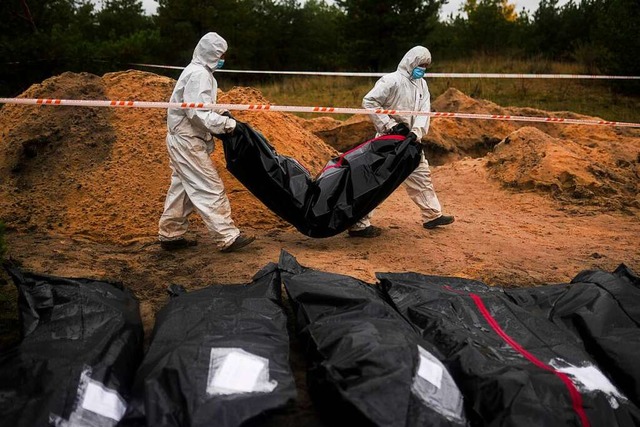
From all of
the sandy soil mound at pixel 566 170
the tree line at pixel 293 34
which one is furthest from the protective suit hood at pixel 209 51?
the tree line at pixel 293 34

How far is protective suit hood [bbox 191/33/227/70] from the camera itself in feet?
13.7

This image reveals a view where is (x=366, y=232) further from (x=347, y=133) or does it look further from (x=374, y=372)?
(x=347, y=133)

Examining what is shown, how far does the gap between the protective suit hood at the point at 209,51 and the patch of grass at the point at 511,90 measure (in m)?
8.26

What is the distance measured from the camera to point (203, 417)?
1965 millimetres

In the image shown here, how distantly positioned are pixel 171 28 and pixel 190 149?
1633 cm

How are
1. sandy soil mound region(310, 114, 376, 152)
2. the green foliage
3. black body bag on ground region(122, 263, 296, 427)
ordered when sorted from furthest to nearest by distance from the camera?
the green foliage → sandy soil mound region(310, 114, 376, 152) → black body bag on ground region(122, 263, 296, 427)

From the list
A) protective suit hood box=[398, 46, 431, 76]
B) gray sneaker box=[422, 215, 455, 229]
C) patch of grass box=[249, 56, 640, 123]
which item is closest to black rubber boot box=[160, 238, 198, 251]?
gray sneaker box=[422, 215, 455, 229]

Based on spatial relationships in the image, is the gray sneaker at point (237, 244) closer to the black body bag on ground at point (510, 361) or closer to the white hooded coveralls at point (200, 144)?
the white hooded coveralls at point (200, 144)

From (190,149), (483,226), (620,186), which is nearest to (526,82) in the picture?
(620,186)

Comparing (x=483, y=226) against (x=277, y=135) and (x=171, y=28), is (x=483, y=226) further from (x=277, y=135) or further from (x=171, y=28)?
(x=171, y=28)

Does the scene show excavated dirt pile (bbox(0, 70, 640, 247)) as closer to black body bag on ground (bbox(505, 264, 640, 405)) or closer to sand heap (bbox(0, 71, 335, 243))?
sand heap (bbox(0, 71, 335, 243))

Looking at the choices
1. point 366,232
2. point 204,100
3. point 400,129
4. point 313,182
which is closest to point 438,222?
point 366,232

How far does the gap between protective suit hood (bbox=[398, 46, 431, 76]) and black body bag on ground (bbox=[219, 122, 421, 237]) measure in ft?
3.85

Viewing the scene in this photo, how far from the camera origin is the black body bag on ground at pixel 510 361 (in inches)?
85.2
